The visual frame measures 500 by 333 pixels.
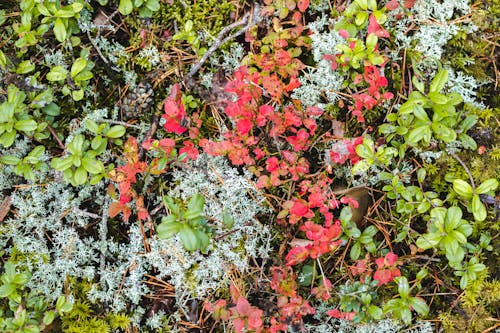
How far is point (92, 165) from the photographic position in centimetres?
317

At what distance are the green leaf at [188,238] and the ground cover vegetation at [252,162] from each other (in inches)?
15.0

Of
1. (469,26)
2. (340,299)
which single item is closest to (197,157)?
(340,299)

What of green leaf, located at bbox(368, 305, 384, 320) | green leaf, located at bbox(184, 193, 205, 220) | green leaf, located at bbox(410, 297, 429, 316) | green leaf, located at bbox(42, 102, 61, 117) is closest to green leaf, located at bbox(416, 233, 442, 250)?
green leaf, located at bbox(410, 297, 429, 316)

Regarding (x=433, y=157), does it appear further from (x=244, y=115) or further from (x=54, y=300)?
(x=54, y=300)

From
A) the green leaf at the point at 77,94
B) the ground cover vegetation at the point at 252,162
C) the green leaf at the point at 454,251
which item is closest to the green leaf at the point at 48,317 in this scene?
the ground cover vegetation at the point at 252,162

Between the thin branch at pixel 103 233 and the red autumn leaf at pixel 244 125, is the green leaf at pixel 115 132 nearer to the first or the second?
the thin branch at pixel 103 233

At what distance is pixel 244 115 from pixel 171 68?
76cm

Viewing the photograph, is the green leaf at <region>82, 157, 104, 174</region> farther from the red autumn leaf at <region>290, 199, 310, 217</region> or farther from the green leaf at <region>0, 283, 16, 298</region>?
the red autumn leaf at <region>290, 199, 310, 217</region>

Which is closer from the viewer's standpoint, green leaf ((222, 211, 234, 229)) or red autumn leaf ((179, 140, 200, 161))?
green leaf ((222, 211, 234, 229))

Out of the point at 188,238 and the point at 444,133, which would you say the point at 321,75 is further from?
the point at 188,238

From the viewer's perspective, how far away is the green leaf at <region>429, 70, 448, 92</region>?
314 cm

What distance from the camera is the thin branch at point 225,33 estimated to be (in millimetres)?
3477

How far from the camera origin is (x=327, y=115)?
350 cm

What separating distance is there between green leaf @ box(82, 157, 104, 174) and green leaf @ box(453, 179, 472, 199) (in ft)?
8.03
